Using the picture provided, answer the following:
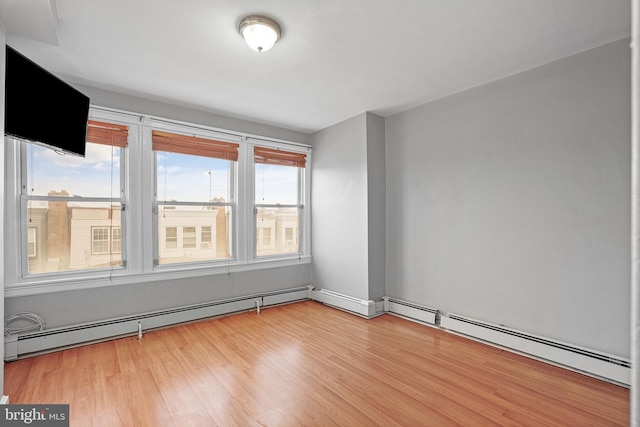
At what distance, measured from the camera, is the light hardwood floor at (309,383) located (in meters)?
2.12

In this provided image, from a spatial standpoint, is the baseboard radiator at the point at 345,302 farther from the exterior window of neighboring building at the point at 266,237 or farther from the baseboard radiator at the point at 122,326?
the exterior window of neighboring building at the point at 266,237

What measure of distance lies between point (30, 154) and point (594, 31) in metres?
4.97

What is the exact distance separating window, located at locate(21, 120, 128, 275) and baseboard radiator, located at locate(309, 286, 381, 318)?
2.67 meters

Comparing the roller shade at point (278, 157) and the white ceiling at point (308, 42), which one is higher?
the white ceiling at point (308, 42)

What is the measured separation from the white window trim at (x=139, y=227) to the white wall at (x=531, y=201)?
2.07m

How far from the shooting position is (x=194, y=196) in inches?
160

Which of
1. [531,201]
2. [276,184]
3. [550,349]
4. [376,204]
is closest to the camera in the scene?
[550,349]

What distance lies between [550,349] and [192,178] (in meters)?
4.21

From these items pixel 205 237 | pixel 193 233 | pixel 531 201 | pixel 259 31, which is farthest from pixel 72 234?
pixel 531 201

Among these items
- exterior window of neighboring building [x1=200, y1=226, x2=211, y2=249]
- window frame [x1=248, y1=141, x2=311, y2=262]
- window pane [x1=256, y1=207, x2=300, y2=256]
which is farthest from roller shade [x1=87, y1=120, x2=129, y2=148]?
window frame [x1=248, y1=141, x2=311, y2=262]

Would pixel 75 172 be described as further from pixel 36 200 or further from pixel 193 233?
pixel 193 233

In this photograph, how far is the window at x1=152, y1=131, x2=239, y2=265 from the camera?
3840 mm

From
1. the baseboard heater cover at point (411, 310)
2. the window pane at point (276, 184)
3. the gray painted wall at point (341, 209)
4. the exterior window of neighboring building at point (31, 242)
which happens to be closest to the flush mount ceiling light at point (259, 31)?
the gray painted wall at point (341, 209)

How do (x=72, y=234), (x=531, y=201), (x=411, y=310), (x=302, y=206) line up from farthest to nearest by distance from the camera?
1. (x=302, y=206)
2. (x=411, y=310)
3. (x=72, y=234)
4. (x=531, y=201)
